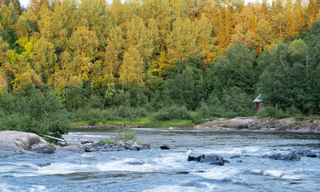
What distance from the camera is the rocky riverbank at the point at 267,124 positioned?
3427cm

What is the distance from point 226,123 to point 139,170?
30439 mm

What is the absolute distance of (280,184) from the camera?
32.2 ft

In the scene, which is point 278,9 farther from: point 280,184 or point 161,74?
point 280,184

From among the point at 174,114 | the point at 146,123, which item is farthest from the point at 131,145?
the point at 146,123

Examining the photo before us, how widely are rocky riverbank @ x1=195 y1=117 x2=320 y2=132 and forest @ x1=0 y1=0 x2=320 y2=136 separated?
4.17 m

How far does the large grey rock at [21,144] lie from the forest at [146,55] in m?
31.0

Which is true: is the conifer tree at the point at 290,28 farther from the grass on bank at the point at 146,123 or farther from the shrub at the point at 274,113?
the grass on bank at the point at 146,123

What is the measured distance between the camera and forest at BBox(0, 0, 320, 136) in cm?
5688

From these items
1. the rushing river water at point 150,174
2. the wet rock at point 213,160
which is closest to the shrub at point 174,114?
the rushing river water at point 150,174

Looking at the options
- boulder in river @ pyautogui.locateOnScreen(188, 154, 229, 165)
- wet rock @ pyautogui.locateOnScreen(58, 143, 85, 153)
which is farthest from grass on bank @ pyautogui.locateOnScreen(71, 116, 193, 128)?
boulder in river @ pyautogui.locateOnScreen(188, 154, 229, 165)

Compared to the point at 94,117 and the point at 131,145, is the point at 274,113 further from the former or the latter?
the point at 94,117

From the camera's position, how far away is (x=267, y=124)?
124 feet

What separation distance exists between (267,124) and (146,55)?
132 feet

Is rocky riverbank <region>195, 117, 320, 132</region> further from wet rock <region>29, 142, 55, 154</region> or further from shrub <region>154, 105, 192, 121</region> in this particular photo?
wet rock <region>29, 142, 55, 154</region>
